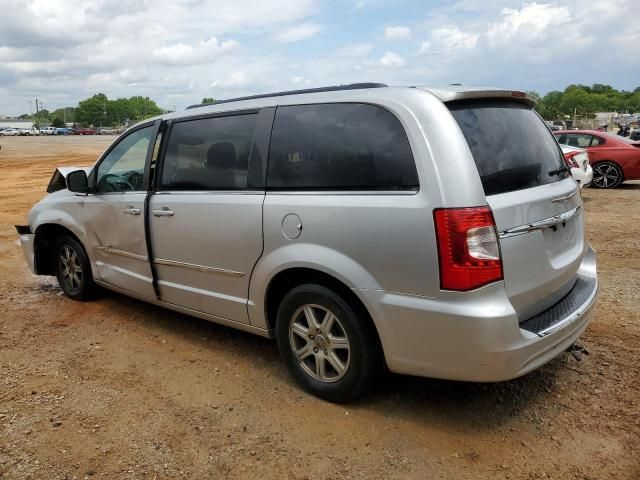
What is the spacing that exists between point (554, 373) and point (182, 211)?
109 inches

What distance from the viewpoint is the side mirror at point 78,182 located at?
4.83 metres

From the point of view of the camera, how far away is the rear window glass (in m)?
2.91

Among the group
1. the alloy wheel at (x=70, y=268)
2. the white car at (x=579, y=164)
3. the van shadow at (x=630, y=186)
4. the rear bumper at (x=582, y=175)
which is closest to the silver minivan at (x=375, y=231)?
the alloy wheel at (x=70, y=268)

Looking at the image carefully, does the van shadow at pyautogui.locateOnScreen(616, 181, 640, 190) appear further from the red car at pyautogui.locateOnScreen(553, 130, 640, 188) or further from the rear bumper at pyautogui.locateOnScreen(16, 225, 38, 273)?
the rear bumper at pyautogui.locateOnScreen(16, 225, 38, 273)

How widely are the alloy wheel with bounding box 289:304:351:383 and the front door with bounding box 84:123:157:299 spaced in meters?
1.57

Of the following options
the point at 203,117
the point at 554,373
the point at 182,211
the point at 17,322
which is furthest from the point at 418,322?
the point at 17,322

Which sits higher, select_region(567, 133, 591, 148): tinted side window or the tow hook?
select_region(567, 133, 591, 148): tinted side window

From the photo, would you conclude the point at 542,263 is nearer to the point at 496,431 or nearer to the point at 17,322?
the point at 496,431

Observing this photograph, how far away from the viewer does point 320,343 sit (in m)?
3.32

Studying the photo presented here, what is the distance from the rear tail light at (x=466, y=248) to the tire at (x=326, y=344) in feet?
2.10

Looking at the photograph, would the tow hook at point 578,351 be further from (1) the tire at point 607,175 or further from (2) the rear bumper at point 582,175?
(1) the tire at point 607,175

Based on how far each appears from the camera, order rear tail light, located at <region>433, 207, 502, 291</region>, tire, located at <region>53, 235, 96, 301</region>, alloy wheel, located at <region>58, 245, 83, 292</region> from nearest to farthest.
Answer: rear tail light, located at <region>433, 207, 502, 291</region> < tire, located at <region>53, 235, 96, 301</region> < alloy wheel, located at <region>58, 245, 83, 292</region>

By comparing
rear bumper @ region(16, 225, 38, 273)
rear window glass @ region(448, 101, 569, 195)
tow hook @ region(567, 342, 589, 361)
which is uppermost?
rear window glass @ region(448, 101, 569, 195)

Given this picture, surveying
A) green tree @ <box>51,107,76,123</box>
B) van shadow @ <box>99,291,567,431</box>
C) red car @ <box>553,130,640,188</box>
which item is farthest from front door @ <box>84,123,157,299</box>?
green tree @ <box>51,107,76,123</box>
